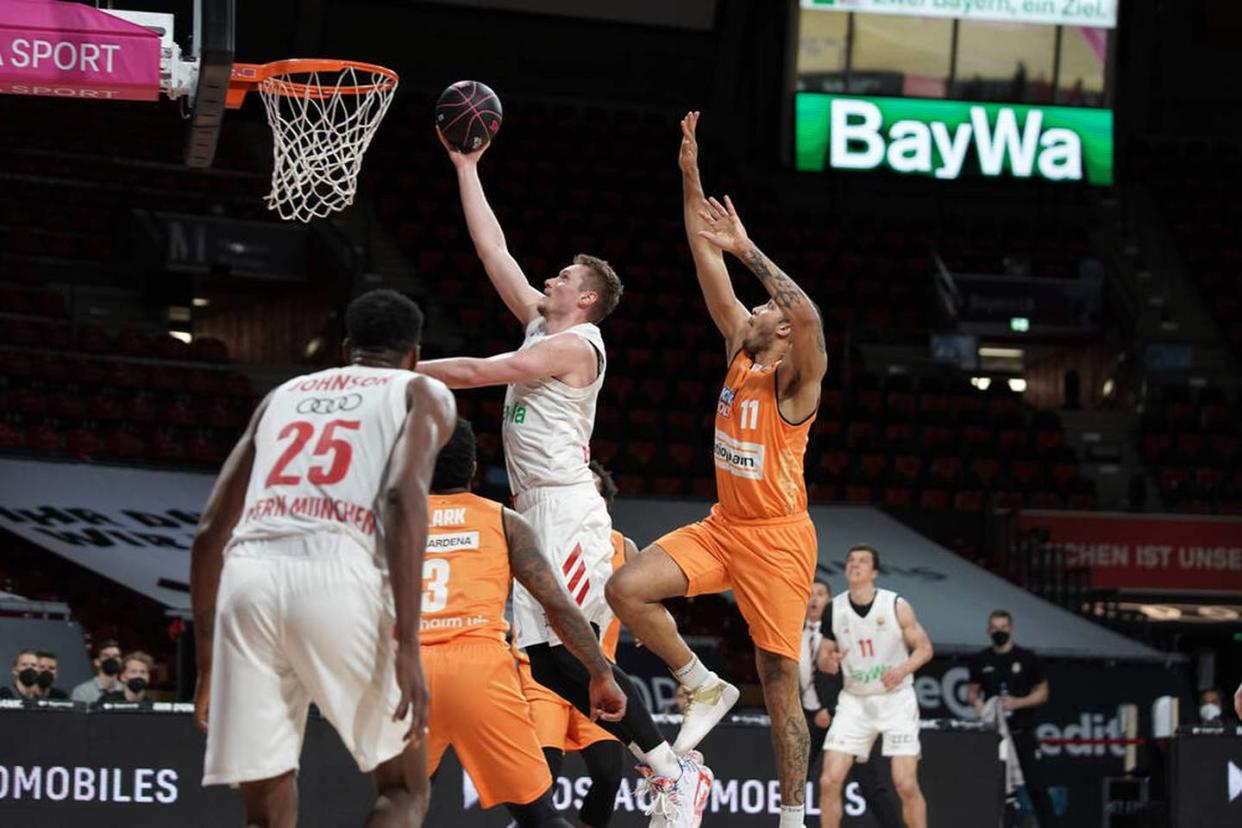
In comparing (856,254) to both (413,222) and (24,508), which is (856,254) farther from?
(24,508)

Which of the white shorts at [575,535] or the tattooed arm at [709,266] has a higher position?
the tattooed arm at [709,266]

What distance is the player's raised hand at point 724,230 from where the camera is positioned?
25.6ft

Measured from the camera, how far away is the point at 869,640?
12742 millimetres

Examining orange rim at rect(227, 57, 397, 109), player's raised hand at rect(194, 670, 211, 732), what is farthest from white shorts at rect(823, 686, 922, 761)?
player's raised hand at rect(194, 670, 211, 732)

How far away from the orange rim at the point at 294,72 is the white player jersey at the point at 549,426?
175 centimetres

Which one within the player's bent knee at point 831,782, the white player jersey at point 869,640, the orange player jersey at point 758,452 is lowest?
the player's bent knee at point 831,782

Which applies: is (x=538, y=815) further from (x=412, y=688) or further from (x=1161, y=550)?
(x=1161, y=550)

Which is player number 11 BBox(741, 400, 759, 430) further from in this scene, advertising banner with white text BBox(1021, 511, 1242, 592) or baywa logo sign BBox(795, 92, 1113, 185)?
baywa logo sign BBox(795, 92, 1113, 185)

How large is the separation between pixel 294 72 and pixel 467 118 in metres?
1.19

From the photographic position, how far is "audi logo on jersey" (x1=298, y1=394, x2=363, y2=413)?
5266mm

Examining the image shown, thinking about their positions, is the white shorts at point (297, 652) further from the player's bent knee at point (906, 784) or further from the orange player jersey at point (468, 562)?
the player's bent knee at point (906, 784)

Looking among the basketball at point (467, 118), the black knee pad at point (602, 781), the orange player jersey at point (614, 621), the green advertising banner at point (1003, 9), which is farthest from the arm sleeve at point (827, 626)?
the green advertising banner at point (1003, 9)

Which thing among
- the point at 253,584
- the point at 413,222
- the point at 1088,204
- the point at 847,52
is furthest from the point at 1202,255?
the point at 253,584

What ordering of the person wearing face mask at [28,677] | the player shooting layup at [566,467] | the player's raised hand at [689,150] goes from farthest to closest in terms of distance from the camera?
the person wearing face mask at [28,677], the player's raised hand at [689,150], the player shooting layup at [566,467]
